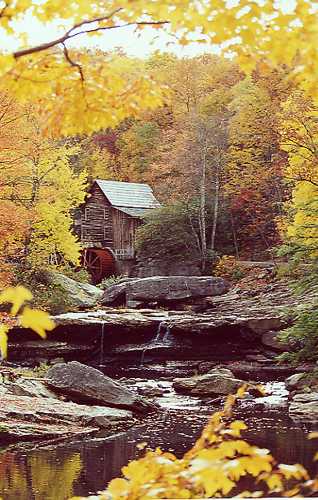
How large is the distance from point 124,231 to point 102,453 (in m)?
25.0

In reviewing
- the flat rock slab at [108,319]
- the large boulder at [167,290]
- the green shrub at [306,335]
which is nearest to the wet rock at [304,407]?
the green shrub at [306,335]

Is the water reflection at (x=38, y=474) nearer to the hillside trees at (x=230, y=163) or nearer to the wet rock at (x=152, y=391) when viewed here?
the wet rock at (x=152, y=391)

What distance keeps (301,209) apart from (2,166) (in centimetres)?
730

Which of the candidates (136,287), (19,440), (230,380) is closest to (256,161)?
(136,287)

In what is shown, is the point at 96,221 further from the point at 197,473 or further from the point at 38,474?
the point at 197,473

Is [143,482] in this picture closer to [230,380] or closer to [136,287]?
[230,380]

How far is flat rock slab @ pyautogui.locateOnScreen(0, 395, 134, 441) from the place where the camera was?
9445 mm

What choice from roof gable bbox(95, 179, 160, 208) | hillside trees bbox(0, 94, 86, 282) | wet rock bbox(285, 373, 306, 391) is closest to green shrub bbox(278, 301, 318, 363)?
wet rock bbox(285, 373, 306, 391)

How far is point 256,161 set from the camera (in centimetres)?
2688

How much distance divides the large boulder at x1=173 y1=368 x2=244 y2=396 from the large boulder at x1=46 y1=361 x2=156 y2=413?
1678mm

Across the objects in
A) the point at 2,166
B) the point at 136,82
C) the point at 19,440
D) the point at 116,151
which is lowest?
the point at 19,440

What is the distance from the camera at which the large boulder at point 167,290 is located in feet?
74.8

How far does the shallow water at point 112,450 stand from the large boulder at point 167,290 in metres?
10.8

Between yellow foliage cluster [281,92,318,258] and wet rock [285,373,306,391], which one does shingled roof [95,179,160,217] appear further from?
yellow foliage cluster [281,92,318,258]
